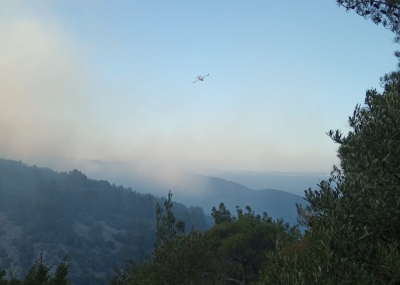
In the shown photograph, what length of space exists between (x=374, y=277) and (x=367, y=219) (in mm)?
1560

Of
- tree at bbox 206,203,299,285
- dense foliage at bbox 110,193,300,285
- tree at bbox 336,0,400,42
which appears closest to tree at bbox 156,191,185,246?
dense foliage at bbox 110,193,300,285

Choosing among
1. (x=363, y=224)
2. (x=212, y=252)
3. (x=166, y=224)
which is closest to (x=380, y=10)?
(x=363, y=224)

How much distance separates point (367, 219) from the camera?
820cm

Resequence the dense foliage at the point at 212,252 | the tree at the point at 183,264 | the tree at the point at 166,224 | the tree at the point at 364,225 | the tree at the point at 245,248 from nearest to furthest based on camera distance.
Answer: the tree at the point at 364,225 → the tree at the point at 183,264 → the dense foliage at the point at 212,252 → the tree at the point at 245,248 → the tree at the point at 166,224

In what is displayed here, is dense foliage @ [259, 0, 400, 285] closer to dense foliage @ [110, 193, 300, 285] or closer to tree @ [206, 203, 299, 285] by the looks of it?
dense foliage @ [110, 193, 300, 285]

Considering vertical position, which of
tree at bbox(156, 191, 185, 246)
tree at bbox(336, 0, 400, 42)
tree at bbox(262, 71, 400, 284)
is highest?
tree at bbox(336, 0, 400, 42)

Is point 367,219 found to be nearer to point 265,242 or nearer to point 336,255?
point 336,255

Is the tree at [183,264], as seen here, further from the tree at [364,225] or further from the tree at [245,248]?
the tree at [364,225]

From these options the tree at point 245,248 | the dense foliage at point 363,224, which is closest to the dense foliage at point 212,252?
the tree at point 245,248

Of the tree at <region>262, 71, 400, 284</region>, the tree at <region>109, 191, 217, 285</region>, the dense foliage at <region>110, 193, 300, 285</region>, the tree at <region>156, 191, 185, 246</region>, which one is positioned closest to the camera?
the tree at <region>262, 71, 400, 284</region>

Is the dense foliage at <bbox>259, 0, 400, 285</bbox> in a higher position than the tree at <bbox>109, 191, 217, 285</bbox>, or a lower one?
higher

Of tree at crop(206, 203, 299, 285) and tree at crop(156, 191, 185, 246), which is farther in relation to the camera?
tree at crop(156, 191, 185, 246)

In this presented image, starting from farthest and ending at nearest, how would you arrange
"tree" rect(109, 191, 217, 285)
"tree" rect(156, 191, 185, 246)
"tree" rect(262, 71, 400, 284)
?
"tree" rect(156, 191, 185, 246) → "tree" rect(109, 191, 217, 285) → "tree" rect(262, 71, 400, 284)

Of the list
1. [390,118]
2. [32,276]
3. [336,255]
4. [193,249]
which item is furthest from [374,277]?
[32,276]
